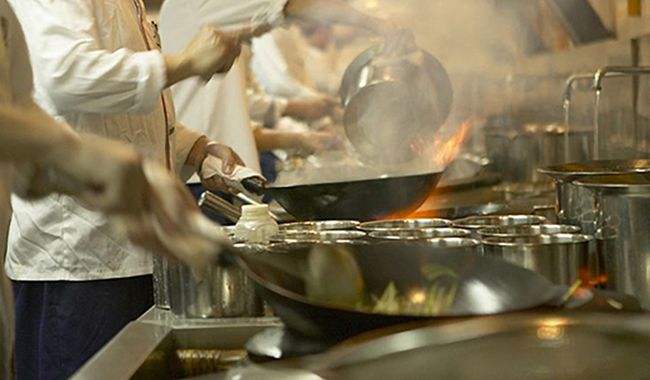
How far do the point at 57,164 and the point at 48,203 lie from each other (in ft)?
3.91

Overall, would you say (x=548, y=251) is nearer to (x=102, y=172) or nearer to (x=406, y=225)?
(x=406, y=225)

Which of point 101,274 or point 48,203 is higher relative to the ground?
point 48,203

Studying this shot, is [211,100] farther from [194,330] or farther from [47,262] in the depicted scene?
[194,330]

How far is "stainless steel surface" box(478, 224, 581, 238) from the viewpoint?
1751 mm

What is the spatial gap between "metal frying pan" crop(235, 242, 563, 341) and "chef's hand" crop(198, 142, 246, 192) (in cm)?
88

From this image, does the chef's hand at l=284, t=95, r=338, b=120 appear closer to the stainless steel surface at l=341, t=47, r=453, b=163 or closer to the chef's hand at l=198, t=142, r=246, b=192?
the stainless steel surface at l=341, t=47, r=453, b=163

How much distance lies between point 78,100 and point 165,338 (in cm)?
76

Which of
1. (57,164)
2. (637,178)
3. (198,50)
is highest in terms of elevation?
(198,50)

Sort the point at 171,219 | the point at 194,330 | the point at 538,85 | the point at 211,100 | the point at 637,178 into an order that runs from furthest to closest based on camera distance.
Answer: the point at 538,85 → the point at 211,100 → the point at 637,178 → the point at 194,330 → the point at 171,219

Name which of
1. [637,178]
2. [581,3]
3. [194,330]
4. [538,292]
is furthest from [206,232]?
[581,3]

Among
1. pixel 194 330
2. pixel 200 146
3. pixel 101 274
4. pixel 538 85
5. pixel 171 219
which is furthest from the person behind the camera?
pixel 538 85

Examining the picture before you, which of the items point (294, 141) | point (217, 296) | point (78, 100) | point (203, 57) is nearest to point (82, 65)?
point (78, 100)

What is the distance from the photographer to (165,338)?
5.42 feet

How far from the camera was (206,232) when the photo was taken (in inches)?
43.1
